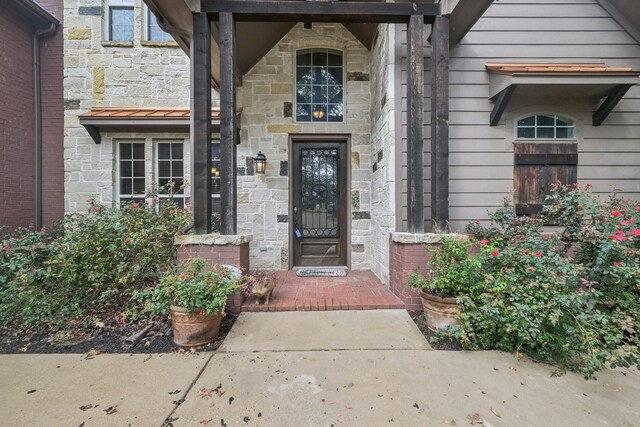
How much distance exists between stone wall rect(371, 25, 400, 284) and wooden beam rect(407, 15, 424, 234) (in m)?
0.35

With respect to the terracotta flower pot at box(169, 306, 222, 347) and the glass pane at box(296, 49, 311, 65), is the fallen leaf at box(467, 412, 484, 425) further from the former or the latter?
the glass pane at box(296, 49, 311, 65)

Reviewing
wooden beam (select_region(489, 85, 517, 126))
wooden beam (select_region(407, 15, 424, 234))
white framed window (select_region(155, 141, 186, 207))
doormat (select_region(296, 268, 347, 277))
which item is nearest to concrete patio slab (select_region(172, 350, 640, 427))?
wooden beam (select_region(407, 15, 424, 234))

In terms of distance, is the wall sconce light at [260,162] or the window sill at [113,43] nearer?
the wall sconce light at [260,162]

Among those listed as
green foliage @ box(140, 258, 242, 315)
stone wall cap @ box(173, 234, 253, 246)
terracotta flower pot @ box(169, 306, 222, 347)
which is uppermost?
stone wall cap @ box(173, 234, 253, 246)

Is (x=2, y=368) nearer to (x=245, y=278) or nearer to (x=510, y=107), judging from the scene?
(x=245, y=278)

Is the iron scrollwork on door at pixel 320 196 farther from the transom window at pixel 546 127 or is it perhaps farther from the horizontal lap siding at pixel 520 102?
the transom window at pixel 546 127

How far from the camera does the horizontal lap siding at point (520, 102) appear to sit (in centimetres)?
325

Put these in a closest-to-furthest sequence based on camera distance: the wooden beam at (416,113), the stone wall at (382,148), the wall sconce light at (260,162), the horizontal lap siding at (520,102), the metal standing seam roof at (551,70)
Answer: the wooden beam at (416,113) → the metal standing seam roof at (551,70) → the stone wall at (382,148) → the horizontal lap siding at (520,102) → the wall sconce light at (260,162)

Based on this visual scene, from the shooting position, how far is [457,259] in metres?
2.43

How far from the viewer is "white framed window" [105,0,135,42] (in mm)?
4445

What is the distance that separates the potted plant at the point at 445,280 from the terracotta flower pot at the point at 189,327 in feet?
5.86

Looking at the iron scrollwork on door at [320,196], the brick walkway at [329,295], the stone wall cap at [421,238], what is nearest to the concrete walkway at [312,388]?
the brick walkway at [329,295]

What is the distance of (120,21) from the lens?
4477mm

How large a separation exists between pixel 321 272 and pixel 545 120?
3370mm
